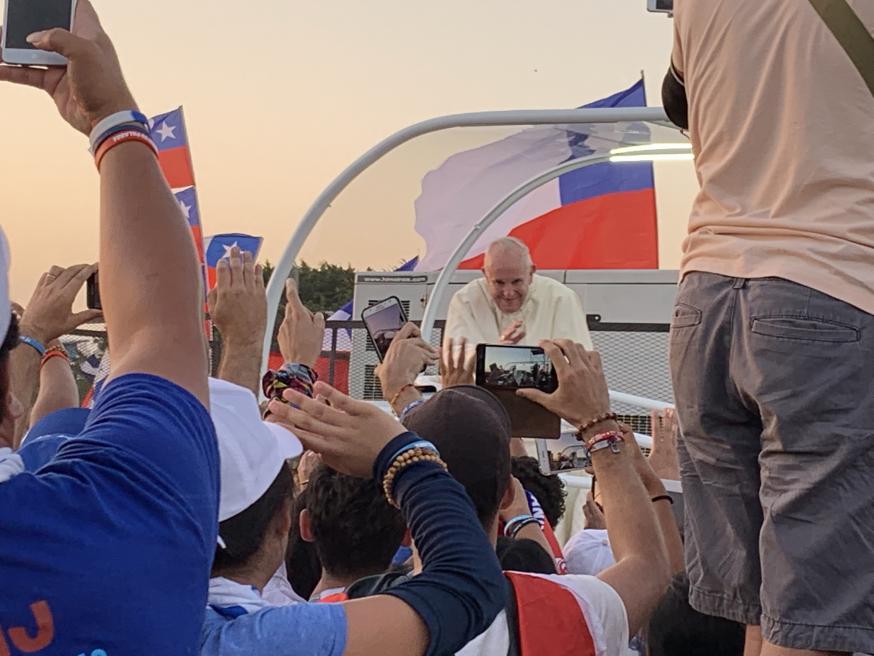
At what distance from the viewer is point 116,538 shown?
1.23 metres

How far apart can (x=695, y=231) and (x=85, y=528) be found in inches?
59.5

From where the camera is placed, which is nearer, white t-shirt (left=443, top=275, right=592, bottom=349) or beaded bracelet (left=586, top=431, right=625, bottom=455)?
beaded bracelet (left=586, top=431, right=625, bottom=455)

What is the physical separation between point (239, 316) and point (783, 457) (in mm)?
1752

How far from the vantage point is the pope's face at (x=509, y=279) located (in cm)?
647

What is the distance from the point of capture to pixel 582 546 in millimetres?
3438

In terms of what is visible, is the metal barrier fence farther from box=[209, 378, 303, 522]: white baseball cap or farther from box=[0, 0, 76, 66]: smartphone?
box=[0, 0, 76, 66]: smartphone

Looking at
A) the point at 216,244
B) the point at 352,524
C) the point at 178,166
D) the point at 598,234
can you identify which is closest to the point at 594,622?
the point at 352,524

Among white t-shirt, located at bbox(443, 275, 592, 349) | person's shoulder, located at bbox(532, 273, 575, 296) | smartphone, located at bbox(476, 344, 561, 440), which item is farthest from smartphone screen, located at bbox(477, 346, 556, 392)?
person's shoulder, located at bbox(532, 273, 575, 296)

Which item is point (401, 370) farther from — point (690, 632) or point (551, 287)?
point (551, 287)

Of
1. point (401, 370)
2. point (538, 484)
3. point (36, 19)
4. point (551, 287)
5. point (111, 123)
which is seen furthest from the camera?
point (551, 287)

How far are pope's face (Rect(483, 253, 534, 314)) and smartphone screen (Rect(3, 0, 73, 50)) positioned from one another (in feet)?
15.8

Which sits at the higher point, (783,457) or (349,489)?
(783,457)

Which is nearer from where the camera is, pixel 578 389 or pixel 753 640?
pixel 753 640

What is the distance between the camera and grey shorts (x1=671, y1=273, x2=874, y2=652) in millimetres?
1930
